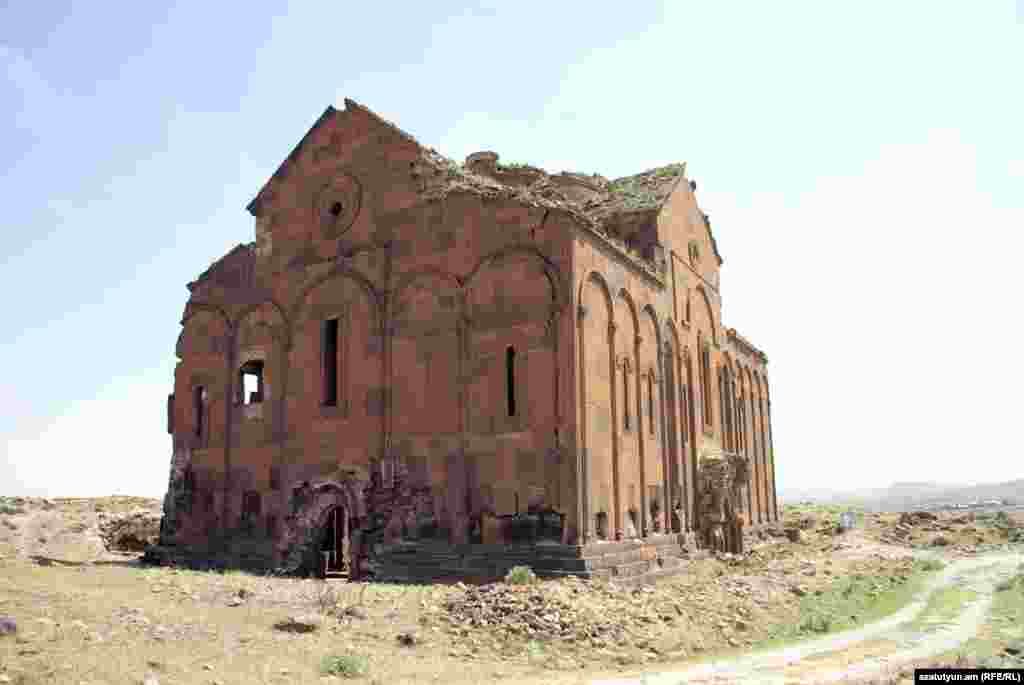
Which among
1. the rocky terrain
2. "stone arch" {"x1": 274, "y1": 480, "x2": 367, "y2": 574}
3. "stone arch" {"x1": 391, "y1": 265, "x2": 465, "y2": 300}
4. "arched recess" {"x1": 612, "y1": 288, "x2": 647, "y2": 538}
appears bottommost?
the rocky terrain

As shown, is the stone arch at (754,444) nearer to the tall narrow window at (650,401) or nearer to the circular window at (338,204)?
the tall narrow window at (650,401)

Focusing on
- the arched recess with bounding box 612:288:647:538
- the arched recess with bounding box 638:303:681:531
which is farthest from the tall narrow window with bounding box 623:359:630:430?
the arched recess with bounding box 638:303:681:531

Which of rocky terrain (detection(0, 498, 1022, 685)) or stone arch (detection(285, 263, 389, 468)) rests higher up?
stone arch (detection(285, 263, 389, 468))

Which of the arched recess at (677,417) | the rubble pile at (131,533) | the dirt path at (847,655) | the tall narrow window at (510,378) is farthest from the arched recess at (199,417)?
the dirt path at (847,655)

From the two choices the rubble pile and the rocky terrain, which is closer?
the rocky terrain

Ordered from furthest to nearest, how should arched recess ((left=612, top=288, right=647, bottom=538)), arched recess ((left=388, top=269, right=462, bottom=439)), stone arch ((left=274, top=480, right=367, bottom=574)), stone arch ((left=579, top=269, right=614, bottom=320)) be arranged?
stone arch ((left=274, top=480, right=367, bottom=574))
arched recess ((left=388, top=269, right=462, bottom=439))
stone arch ((left=579, top=269, right=614, bottom=320))
arched recess ((left=612, top=288, right=647, bottom=538))

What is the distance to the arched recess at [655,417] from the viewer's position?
19.5 metres

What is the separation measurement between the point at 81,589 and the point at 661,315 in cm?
1443

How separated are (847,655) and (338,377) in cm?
1229

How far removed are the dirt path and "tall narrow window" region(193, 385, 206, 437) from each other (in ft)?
51.2

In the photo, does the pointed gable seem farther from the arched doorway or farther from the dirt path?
the dirt path

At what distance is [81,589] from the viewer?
1194cm

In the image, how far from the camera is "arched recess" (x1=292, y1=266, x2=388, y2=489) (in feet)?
61.5

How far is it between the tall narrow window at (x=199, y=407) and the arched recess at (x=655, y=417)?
38.5 ft
